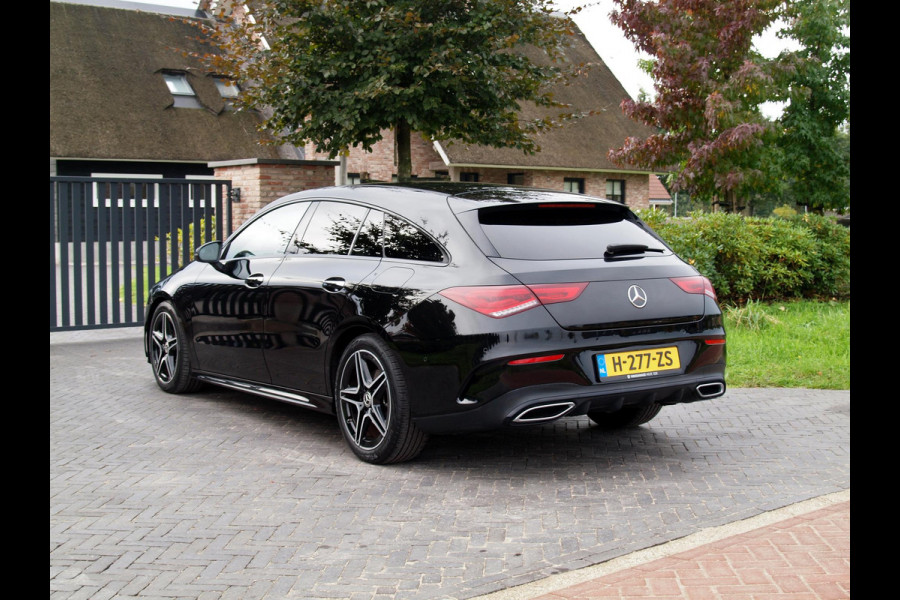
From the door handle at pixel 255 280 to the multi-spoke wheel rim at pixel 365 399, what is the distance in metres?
1.24

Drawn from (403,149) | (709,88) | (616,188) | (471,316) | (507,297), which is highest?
(709,88)

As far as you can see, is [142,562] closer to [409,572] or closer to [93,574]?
[93,574]

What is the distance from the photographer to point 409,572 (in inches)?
151

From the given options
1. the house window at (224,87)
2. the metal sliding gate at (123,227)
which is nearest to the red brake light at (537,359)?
the metal sliding gate at (123,227)

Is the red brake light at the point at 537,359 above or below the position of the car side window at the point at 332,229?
below

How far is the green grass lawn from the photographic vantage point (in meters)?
8.58

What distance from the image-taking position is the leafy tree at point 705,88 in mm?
18219

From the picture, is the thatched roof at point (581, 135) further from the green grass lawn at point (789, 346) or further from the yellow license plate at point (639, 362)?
the yellow license plate at point (639, 362)

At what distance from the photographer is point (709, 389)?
5.56 m

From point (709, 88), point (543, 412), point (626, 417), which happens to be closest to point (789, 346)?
point (626, 417)

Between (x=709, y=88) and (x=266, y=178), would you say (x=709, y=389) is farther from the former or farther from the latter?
(x=709, y=88)

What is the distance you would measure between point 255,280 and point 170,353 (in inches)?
67.8

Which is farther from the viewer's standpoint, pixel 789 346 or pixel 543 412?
pixel 789 346
